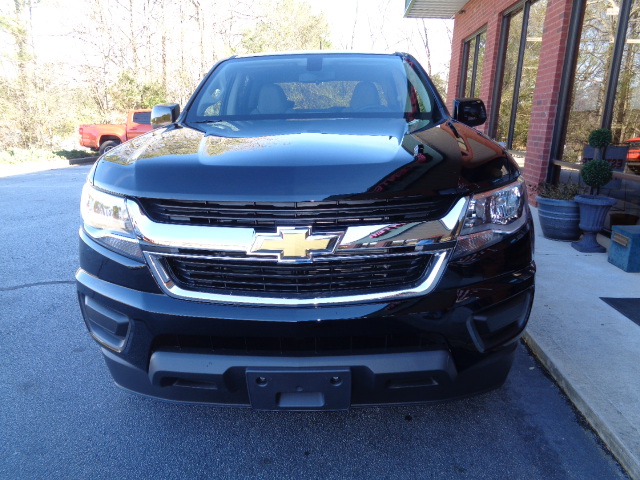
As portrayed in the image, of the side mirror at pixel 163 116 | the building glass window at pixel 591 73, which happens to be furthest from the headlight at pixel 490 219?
the building glass window at pixel 591 73

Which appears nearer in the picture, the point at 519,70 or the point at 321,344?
the point at 321,344

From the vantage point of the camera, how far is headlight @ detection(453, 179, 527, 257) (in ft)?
5.46

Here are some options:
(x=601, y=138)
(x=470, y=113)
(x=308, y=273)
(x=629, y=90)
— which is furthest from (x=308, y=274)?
(x=629, y=90)

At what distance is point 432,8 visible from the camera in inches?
456

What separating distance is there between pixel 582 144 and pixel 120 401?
5.63 metres

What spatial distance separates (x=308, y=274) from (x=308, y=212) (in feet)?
0.71

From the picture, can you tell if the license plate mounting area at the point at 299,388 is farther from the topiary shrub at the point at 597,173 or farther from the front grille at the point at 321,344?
the topiary shrub at the point at 597,173

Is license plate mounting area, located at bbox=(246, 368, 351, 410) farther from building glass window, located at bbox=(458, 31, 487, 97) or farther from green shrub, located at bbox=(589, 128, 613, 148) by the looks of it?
building glass window, located at bbox=(458, 31, 487, 97)

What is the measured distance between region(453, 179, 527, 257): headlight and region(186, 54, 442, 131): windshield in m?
0.85

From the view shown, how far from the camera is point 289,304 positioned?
1623mm

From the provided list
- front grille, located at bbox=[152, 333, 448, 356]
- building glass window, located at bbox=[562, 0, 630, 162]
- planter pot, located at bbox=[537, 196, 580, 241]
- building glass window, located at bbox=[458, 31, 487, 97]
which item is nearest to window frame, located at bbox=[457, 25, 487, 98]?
building glass window, located at bbox=[458, 31, 487, 97]

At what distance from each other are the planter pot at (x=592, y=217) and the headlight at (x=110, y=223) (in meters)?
4.41

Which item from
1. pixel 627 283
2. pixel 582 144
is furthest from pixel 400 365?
pixel 582 144

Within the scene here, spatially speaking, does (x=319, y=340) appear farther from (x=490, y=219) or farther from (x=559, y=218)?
(x=559, y=218)
